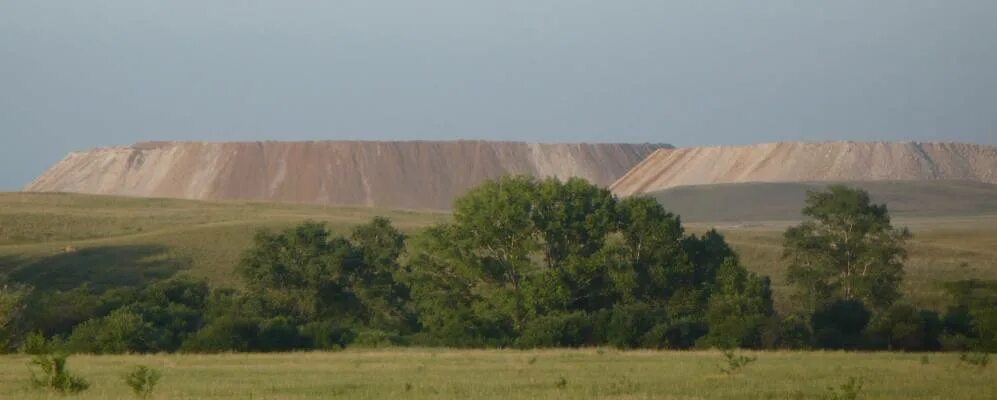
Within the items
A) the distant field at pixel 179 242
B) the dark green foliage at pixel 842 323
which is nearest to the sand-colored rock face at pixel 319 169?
the distant field at pixel 179 242

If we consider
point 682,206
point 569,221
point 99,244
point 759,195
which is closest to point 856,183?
point 759,195

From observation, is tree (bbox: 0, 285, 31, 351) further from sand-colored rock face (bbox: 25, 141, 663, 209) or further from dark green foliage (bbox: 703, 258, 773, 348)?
sand-colored rock face (bbox: 25, 141, 663, 209)

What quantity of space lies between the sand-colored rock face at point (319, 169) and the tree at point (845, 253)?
342 ft

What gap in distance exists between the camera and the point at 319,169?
167000mm

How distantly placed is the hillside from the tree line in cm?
7372

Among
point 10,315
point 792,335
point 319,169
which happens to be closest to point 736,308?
point 792,335

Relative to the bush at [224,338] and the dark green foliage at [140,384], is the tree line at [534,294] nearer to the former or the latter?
the bush at [224,338]

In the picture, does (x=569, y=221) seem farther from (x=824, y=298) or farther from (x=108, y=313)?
(x=108, y=313)

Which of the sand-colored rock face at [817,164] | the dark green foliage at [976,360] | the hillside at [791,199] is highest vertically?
the sand-colored rock face at [817,164]

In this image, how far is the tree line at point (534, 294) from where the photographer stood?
4219 cm

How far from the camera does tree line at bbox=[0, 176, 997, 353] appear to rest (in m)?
42.2

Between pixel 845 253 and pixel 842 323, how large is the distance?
35.5ft

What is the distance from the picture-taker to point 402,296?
2089 inches

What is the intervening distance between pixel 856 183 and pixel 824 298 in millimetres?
93531
